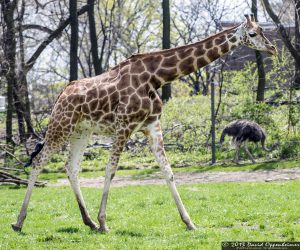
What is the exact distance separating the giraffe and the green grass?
54cm

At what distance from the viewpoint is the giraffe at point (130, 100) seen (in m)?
8.55

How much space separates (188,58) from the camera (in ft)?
28.9

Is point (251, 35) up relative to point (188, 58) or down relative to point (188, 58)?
up

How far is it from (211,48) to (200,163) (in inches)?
383

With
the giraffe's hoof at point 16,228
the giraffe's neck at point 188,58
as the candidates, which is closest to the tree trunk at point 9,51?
the giraffe's hoof at point 16,228

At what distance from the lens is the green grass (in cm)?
745

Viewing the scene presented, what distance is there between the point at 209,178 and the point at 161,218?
20.5 ft

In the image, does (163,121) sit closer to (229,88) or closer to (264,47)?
(229,88)

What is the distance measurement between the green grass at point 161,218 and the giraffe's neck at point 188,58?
228 centimetres

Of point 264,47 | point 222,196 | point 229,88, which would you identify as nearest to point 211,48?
point 264,47

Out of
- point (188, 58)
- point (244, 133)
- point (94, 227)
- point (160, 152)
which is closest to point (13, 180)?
point (244, 133)

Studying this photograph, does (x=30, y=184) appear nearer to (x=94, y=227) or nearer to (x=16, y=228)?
(x=16, y=228)

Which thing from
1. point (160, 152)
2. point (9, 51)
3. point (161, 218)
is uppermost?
point (9, 51)

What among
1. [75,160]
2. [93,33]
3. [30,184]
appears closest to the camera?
[30,184]
